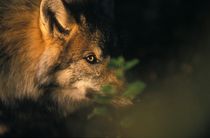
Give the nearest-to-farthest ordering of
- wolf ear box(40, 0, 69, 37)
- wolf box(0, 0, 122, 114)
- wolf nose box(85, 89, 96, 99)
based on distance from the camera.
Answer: wolf ear box(40, 0, 69, 37)
wolf box(0, 0, 122, 114)
wolf nose box(85, 89, 96, 99)

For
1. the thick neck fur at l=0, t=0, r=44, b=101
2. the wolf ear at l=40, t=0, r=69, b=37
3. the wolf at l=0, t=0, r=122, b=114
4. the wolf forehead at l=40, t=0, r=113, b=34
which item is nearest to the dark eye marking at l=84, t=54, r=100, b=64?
the wolf at l=0, t=0, r=122, b=114

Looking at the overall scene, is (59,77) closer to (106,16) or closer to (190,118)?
(106,16)

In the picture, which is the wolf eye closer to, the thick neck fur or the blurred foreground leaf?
the thick neck fur

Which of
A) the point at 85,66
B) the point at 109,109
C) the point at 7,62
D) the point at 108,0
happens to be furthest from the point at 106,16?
the point at 109,109

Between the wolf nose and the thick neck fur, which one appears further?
the thick neck fur

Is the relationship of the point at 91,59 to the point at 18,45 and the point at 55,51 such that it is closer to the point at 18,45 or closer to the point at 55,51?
the point at 55,51

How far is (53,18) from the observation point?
687cm

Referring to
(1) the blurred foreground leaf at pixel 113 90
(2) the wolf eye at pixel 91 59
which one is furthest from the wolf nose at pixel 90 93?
(1) the blurred foreground leaf at pixel 113 90

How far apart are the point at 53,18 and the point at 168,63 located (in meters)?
2.72

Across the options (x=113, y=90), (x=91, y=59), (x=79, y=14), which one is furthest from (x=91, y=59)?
(x=113, y=90)

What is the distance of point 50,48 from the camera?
23.2 ft

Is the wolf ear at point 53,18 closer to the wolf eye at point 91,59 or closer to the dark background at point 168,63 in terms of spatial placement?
the wolf eye at point 91,59

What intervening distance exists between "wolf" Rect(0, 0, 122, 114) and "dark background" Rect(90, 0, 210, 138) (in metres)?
0.39

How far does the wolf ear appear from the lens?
6719mm
